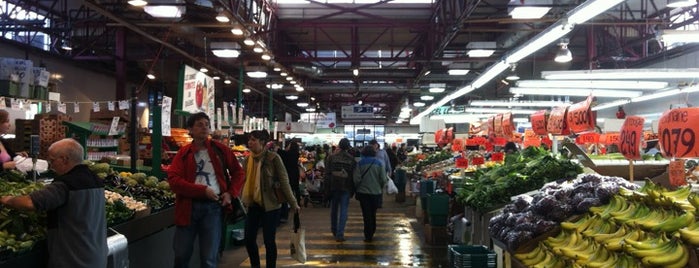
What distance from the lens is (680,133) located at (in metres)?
5.59

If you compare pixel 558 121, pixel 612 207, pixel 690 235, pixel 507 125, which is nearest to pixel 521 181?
pixel 558 121

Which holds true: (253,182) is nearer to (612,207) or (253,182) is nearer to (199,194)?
(199,194)

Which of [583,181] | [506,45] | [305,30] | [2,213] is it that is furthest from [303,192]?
[2,213]

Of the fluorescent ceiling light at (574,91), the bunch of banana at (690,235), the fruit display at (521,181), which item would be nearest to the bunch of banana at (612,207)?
the bunch of banana at (690,235)

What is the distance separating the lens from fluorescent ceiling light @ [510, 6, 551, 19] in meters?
8.39

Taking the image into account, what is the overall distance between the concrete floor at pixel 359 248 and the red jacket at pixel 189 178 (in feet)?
9.56

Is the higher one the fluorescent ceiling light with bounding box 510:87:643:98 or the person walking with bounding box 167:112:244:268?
the fluorescent ceiling light with bounding box 510:87:643:98

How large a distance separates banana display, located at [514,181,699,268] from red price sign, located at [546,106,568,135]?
382 cm

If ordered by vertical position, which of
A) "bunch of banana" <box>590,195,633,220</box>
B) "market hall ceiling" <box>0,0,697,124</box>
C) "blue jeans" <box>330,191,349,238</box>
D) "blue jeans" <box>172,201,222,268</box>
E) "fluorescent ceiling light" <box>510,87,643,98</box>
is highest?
"market hall ceiling" <box>0,0,697,124</box>

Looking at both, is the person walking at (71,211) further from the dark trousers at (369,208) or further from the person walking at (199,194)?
the dark trousers at (369,208)

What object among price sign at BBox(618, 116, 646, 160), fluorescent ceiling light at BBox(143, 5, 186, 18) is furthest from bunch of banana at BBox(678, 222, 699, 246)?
fluorescent ceiling light at BBox(143, 5, 186, 18)

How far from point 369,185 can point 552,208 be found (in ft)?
15.7

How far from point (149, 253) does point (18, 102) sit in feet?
23.4

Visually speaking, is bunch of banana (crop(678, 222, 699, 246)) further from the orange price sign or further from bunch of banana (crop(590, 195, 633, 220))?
the orange price sign
